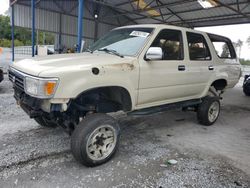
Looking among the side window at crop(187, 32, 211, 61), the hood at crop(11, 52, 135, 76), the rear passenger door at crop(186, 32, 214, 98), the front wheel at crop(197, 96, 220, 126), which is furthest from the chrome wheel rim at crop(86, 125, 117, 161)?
the front wheel at crop(197, 96, 220, 126)

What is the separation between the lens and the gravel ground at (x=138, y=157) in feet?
8.79

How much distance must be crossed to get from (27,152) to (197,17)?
15549 millimetres

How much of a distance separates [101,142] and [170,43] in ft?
6.91

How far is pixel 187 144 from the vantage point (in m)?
3.90

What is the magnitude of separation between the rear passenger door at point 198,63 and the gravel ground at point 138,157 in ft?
3.24

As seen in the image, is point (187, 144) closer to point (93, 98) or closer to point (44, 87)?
point (93, 98)

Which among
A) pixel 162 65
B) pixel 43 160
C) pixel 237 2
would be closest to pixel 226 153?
pixel 162 65

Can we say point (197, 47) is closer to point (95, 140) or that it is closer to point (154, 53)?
point (154, 53)

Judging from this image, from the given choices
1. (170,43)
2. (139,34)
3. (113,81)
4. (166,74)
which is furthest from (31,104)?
(170,43)

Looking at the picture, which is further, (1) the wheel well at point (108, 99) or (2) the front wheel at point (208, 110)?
(2) the front wheel at point (208, 110)

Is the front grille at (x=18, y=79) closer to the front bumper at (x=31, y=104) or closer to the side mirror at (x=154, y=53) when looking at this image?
the front bumper at (x=31, y=104)

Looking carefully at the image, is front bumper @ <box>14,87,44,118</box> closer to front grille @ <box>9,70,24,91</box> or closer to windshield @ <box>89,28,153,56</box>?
front grille @ <box>9,70,24,91</box>

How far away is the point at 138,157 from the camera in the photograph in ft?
10.8

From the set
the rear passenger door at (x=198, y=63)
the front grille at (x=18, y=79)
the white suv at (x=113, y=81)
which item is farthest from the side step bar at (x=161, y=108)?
the front grille at (x=18, y=79)
